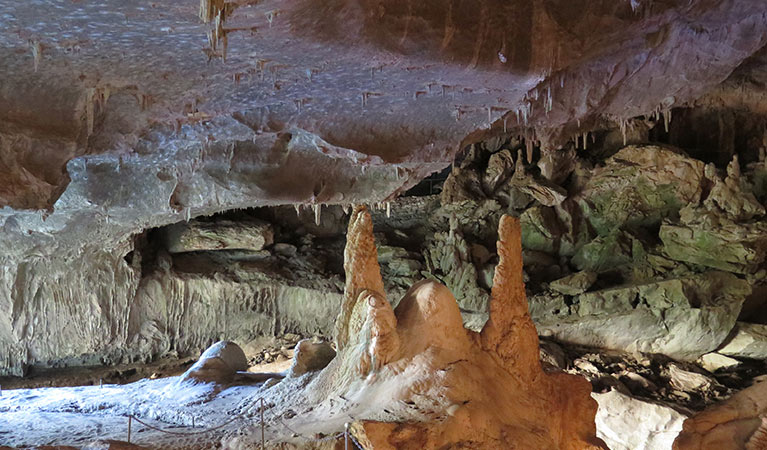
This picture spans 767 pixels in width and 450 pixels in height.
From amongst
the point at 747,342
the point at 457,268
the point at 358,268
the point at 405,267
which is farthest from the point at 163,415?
the point at 747,342

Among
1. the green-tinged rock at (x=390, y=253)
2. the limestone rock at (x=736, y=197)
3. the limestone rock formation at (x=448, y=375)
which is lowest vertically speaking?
the green-tinged rock at (x=390, y=253)

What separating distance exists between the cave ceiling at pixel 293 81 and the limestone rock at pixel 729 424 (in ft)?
12.2

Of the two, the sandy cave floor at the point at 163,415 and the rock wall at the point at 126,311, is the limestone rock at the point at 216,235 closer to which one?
the rock wall at the point at 126,311

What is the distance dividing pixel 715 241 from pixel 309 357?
7616mm

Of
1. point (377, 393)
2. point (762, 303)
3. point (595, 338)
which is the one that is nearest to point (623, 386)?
point (595, 338)

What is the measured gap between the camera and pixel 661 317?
436 inches

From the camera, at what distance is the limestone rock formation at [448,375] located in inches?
214

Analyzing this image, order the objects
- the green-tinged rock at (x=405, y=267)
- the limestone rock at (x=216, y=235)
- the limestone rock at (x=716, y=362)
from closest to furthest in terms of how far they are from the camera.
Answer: the limestone rock at (x=716, y=362) → the limestone rock at (x=216, y=235) → the green-tinged rock at (x=405, y=267)

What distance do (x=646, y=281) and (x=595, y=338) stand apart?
1418 mm

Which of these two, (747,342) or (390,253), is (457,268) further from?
(747,342)

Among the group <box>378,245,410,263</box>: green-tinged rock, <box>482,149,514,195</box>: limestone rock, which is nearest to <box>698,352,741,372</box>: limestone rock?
<box>482,149,514,195</box>: limestone rock

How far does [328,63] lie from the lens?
509 centimetres

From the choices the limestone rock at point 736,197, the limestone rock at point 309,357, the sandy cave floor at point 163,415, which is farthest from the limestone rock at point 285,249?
Answer: the limestone rock at point 736,197

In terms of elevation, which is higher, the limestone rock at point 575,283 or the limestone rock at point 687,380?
the limestone rock at point 575,283
